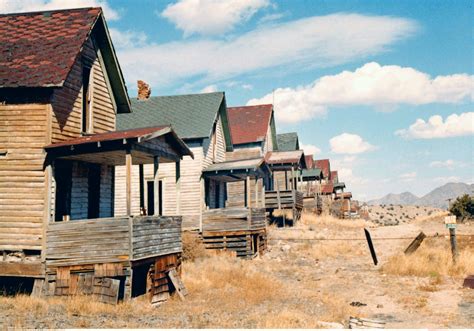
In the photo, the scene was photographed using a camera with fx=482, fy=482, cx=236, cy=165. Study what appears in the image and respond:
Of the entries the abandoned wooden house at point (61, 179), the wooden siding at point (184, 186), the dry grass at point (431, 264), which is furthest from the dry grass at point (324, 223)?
the abandoned wooden house at point (61, 179)

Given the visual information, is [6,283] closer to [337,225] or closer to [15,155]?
[15,155]

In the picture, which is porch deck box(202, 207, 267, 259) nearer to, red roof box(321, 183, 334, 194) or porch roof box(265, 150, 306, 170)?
porch roof box(265, 150, 306, 170)

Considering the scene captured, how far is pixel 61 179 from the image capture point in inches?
569

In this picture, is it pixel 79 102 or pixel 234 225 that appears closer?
pixel 79 102

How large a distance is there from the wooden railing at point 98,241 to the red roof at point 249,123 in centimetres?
2261

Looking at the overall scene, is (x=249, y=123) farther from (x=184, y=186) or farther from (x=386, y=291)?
(x=386, y=291)

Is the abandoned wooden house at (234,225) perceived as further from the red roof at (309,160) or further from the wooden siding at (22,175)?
the red roof at (309,160)

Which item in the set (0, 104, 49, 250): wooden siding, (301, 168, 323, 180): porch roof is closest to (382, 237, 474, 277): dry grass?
(0, 104, 49, 250): wooden siding

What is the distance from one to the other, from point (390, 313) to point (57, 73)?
11277 mm

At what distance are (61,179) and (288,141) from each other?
112 feet

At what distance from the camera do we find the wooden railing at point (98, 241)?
1273 cm

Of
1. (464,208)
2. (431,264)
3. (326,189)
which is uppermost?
(326,189)

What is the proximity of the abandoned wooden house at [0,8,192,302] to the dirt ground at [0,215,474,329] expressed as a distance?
0.86m

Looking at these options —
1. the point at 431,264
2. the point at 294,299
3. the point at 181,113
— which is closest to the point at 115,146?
the point at 294,299
